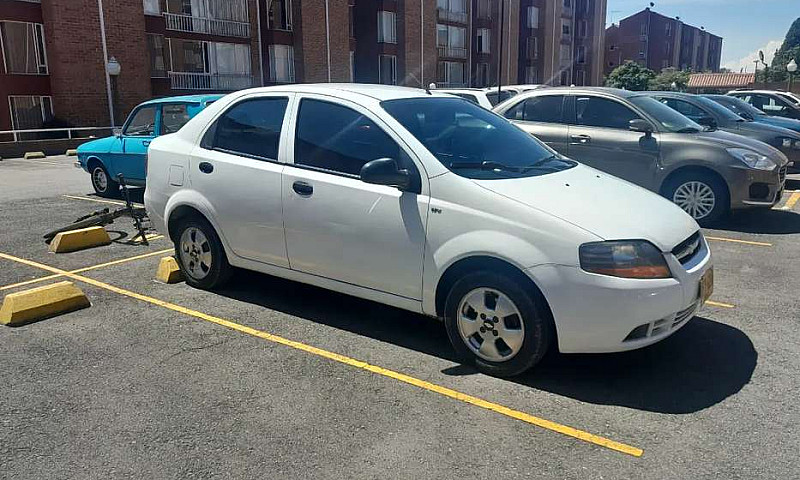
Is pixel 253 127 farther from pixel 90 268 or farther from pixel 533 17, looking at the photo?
pixel 533 17

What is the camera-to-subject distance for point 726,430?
337 cm

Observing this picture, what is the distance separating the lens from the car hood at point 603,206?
3734 mm

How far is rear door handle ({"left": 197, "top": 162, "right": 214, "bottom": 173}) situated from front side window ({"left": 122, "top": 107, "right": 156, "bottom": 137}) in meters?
5.10

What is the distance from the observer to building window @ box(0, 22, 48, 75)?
25.7 metres

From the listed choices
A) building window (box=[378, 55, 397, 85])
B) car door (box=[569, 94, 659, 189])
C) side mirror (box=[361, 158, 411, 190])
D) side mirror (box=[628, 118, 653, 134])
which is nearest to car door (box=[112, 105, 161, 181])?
car door (box=[569, 94, 659, 189])

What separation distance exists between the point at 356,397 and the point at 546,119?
21.8 feet

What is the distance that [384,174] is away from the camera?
4.03 m

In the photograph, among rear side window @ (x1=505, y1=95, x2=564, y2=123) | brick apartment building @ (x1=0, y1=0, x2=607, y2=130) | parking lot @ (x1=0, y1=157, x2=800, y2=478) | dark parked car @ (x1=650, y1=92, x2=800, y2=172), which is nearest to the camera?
parking lot @ (x1=0, y1=157, x2=800, y2=478)

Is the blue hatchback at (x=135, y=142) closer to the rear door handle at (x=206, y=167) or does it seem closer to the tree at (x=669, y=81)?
the rear door handle at (x=206, y=167)

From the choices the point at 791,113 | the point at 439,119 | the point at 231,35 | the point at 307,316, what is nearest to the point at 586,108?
the point at 439,119

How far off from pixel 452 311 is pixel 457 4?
1883 inches

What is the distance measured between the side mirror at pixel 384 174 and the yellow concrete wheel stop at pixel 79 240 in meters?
4.88

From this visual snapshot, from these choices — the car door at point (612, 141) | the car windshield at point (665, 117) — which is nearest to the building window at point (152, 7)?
the car door at point (612, 141)

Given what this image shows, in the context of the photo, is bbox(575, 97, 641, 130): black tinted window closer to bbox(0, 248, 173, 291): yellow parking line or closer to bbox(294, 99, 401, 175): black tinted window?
bbox(294, 99, 401, 175): black tinted window
